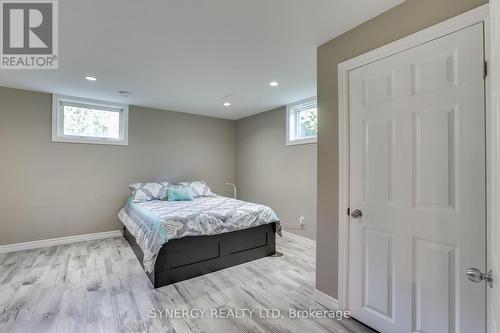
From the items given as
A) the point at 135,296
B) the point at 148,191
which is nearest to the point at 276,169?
the point at 148,191

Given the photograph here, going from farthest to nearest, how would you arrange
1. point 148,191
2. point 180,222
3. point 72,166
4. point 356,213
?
point 148,191
point 72,166
point 180,222
point 356,213

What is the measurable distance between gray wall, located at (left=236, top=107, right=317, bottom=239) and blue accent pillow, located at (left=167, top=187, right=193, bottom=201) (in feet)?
5.02

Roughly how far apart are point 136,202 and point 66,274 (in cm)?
131

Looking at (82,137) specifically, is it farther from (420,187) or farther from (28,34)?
(420,187)

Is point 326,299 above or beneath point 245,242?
beneath

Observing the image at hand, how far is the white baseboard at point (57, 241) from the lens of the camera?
3.45 meters

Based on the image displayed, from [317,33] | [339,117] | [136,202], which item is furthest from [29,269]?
[317,33]

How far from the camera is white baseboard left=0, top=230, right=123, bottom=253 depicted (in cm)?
345

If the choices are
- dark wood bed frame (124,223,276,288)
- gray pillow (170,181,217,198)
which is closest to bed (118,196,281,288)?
dark wood bed frame (124,223,276,288)

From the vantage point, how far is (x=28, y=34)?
6.90 ft

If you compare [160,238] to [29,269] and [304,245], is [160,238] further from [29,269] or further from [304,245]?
[304,245]

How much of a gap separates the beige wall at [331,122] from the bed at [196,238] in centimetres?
118

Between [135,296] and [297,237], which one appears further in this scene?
[297,237]

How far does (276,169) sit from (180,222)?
2.39m
